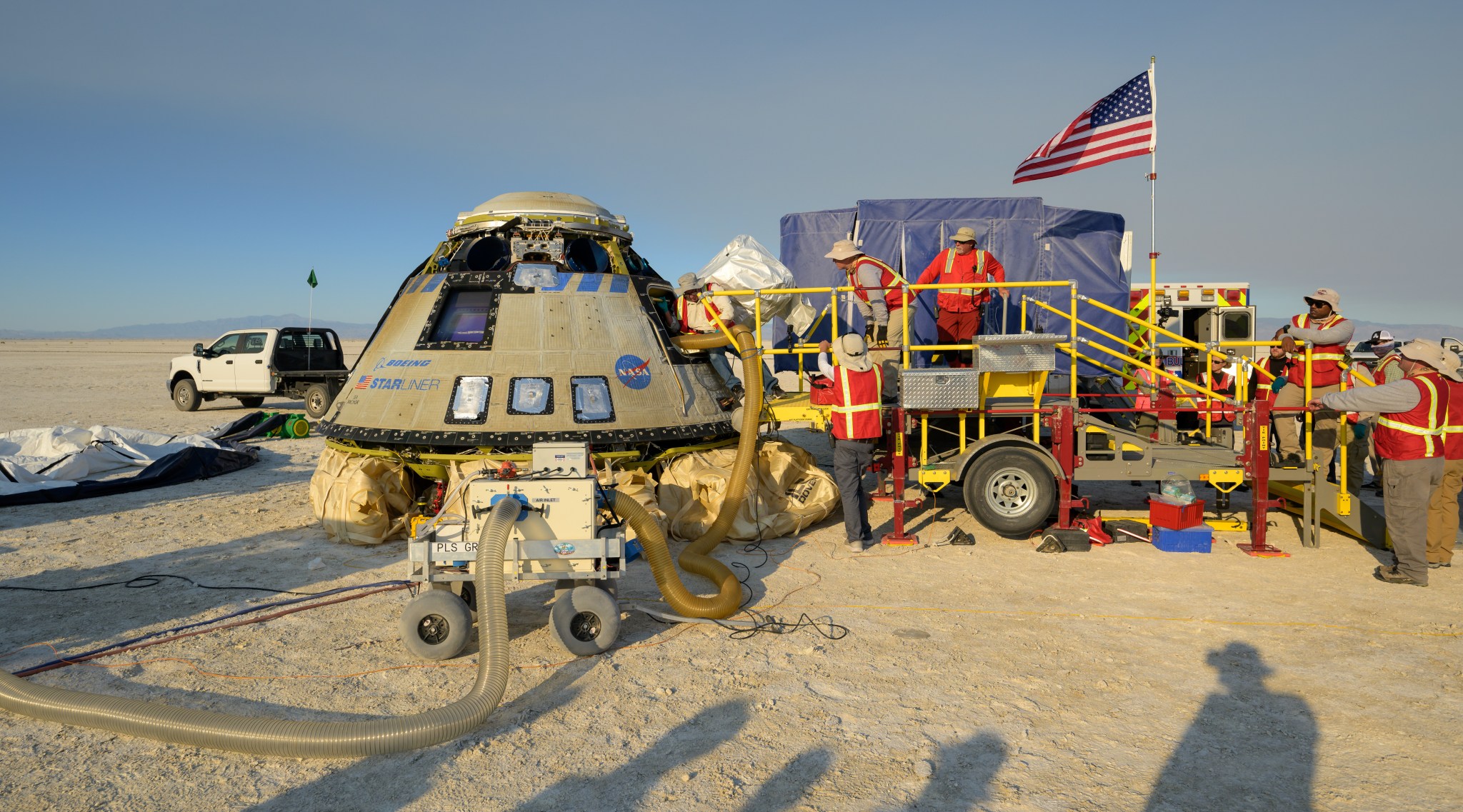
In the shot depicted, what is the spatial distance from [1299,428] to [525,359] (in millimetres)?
8909

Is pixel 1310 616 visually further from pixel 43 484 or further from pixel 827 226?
pixel 43 484

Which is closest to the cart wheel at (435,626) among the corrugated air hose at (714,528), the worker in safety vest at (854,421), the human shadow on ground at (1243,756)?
the corrugated air hose at (714,528)

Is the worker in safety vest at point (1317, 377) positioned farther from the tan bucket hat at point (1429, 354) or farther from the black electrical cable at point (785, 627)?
the black electrical cable at point (785, 627)

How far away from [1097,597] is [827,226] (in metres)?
6.99

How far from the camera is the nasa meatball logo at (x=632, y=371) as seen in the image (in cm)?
920

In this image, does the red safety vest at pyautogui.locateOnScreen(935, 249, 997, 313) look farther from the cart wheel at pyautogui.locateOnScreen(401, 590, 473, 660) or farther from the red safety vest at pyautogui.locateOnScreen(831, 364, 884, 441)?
the cart wheel at pyautogui.locateOnScreen(401, 590, 473, 660)

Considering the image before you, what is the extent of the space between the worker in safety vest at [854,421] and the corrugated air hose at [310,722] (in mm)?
4188

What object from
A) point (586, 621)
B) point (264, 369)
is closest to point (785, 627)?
point (586, 621)

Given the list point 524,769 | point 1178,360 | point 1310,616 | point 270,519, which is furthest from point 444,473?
point 1178,360

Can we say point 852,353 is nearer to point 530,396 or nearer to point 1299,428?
point 530,396

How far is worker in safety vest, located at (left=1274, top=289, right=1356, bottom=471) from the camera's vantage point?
916cm

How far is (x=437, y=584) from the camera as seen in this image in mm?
6148

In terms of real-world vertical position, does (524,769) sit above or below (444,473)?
below

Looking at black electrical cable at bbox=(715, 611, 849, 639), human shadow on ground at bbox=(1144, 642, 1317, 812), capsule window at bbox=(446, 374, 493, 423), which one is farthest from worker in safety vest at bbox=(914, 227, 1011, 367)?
human shadow on ground at bbox=(1144, 642, 1317, 812)
